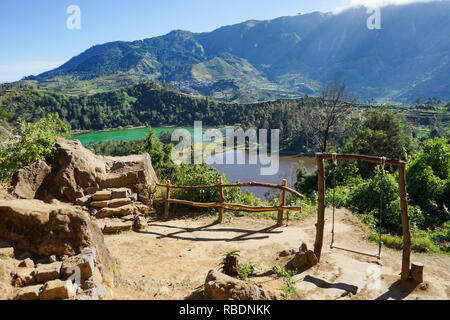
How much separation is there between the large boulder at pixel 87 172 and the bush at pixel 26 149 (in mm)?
267

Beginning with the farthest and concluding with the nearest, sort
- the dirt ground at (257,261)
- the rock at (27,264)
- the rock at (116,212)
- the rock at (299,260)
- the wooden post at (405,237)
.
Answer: the rock at (116,212)
the rock at (299,260)
the wooden post at (405,237)
the dirt ground at (257,261)
the rock at (27,264)

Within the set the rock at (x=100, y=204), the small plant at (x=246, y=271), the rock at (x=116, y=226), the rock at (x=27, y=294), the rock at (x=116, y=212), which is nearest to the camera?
the rock at (x=27, y=294)

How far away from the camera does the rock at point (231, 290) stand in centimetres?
375

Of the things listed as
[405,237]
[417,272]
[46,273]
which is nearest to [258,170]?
[405,237]

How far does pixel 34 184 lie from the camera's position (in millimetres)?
7488

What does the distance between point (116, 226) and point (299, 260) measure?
4.21 meters

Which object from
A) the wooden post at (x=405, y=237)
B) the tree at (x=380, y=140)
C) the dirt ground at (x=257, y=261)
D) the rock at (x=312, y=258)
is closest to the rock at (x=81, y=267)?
the dirt ground at (x=257, y=261)

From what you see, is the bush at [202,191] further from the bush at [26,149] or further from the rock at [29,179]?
the bush at [26,149]

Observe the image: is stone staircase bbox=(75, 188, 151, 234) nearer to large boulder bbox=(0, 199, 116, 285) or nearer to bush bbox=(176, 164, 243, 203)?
bush bbox=(176, 164, 243, 203)

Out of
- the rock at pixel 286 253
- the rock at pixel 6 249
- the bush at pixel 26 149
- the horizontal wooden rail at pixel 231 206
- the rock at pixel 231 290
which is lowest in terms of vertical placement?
the rock at pixel 286 253

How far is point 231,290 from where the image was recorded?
3.77 meters

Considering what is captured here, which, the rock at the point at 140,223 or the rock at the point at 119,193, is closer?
the rock at the point at 140,223
